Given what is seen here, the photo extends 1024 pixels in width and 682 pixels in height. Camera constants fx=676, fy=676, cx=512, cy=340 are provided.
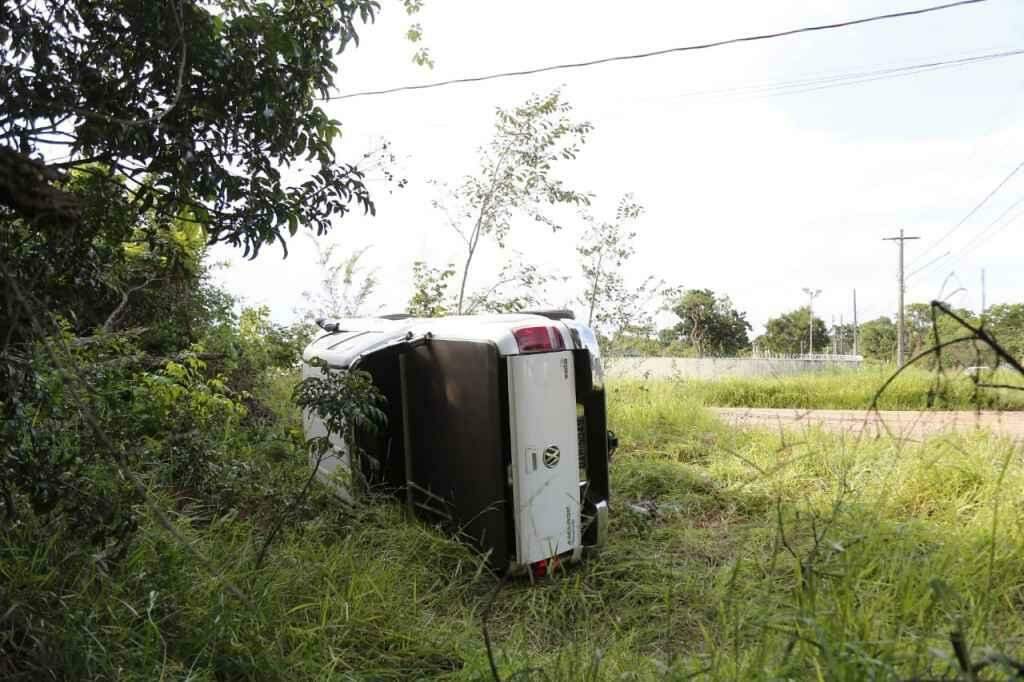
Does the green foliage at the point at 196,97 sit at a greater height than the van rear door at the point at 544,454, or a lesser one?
greater

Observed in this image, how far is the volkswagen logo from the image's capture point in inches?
152

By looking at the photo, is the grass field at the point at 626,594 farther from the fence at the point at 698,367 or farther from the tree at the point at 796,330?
the tree at the point at 796,330

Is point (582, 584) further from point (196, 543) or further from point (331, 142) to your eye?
point (331, 142)

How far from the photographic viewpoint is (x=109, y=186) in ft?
8.53

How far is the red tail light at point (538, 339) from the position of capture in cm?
377

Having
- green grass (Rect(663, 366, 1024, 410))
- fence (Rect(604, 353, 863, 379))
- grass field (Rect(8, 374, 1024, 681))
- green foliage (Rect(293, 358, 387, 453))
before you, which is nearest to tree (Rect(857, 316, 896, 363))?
fence (Rect(604, 353, 863, 379))

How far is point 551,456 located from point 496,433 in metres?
0.36

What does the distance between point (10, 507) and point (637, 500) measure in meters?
4.27

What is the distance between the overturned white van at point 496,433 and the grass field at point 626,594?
23cm

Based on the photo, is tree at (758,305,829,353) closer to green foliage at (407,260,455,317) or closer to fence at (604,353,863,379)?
fence at (604,353,863,379)

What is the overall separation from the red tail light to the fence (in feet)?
23.3

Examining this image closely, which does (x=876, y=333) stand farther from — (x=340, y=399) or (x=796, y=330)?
(x=340, y=399)

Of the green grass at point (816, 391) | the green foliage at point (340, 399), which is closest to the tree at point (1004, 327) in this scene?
the green foliage at point (340, 399)

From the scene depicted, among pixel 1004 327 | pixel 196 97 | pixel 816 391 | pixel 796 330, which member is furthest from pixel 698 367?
pixel 796 330
